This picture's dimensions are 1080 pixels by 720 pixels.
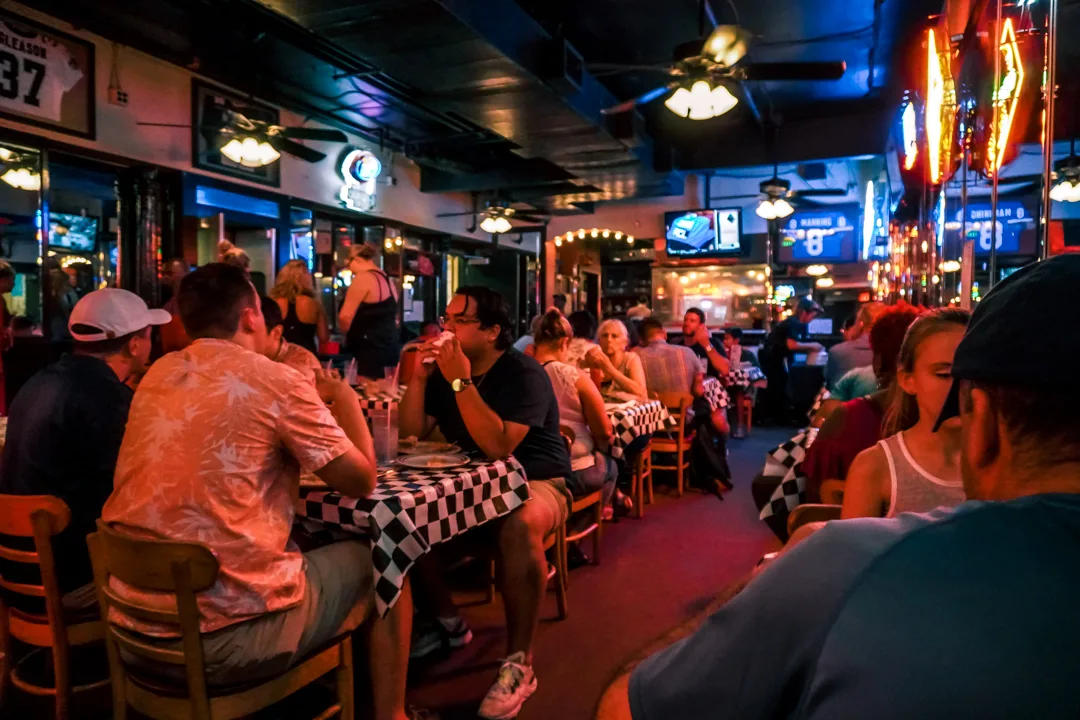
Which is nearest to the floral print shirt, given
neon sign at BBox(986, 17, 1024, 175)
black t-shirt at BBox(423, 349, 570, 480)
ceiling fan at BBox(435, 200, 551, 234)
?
black t-shirt at BBox(423, 349, 570, 480)

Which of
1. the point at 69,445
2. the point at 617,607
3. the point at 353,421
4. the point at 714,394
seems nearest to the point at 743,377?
the point at 714,394

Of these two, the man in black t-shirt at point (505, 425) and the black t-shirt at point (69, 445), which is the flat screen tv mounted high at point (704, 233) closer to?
the man in black t-shirt at point (505, 425)

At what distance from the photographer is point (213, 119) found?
703 cm

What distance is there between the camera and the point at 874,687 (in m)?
0.66

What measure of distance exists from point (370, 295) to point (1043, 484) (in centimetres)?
570

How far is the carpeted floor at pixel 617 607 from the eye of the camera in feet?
9.13

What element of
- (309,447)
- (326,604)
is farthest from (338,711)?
(309,447)

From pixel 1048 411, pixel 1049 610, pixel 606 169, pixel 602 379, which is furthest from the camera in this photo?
pixel 606 169

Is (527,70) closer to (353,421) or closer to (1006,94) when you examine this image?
(1006,94)

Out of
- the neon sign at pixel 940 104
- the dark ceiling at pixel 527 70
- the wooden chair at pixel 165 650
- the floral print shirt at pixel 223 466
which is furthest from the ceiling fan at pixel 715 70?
the wooden chair at pixel 165 650

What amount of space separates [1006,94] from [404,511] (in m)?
2.60

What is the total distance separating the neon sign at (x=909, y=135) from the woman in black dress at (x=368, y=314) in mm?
4100

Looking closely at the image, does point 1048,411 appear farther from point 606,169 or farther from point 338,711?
point 606,169

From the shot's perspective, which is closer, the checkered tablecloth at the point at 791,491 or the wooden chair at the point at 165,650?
the wooden chair at the point at 165,650
